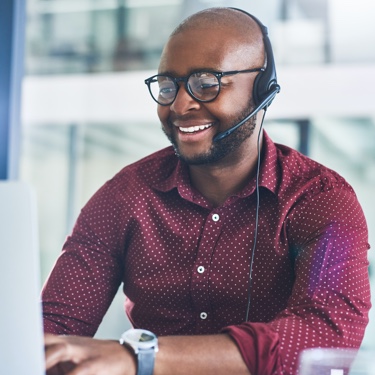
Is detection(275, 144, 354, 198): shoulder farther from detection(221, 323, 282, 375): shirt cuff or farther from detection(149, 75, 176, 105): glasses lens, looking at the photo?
detection(221, 323, 282, 375): shirt cuff

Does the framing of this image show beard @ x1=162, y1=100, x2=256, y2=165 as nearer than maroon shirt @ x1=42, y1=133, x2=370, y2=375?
No

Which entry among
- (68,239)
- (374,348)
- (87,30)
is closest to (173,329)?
(68,239)

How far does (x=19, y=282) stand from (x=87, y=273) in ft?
2.86

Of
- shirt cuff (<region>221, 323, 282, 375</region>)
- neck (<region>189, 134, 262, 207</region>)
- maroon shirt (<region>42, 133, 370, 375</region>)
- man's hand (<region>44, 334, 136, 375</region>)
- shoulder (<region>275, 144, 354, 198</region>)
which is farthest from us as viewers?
neck (<region>189, 134, 262, 207</region>)

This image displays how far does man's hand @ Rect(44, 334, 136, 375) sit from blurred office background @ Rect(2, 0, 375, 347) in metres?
1.85

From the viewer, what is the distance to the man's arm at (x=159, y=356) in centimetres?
96

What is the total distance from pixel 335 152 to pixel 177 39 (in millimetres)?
1469

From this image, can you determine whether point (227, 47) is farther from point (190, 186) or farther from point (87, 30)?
point (87, 30)

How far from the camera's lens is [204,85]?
151 centimetres

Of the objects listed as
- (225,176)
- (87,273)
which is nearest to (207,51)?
(225,176)

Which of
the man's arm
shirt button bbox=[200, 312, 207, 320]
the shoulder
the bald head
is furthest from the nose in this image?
the man's arm

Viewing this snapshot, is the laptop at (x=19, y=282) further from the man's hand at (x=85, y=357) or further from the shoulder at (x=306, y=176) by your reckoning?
the shoulder at (x=306, y=176)

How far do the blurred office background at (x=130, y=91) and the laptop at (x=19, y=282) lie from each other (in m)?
2.17

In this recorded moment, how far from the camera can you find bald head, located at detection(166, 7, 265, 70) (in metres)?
1.55
